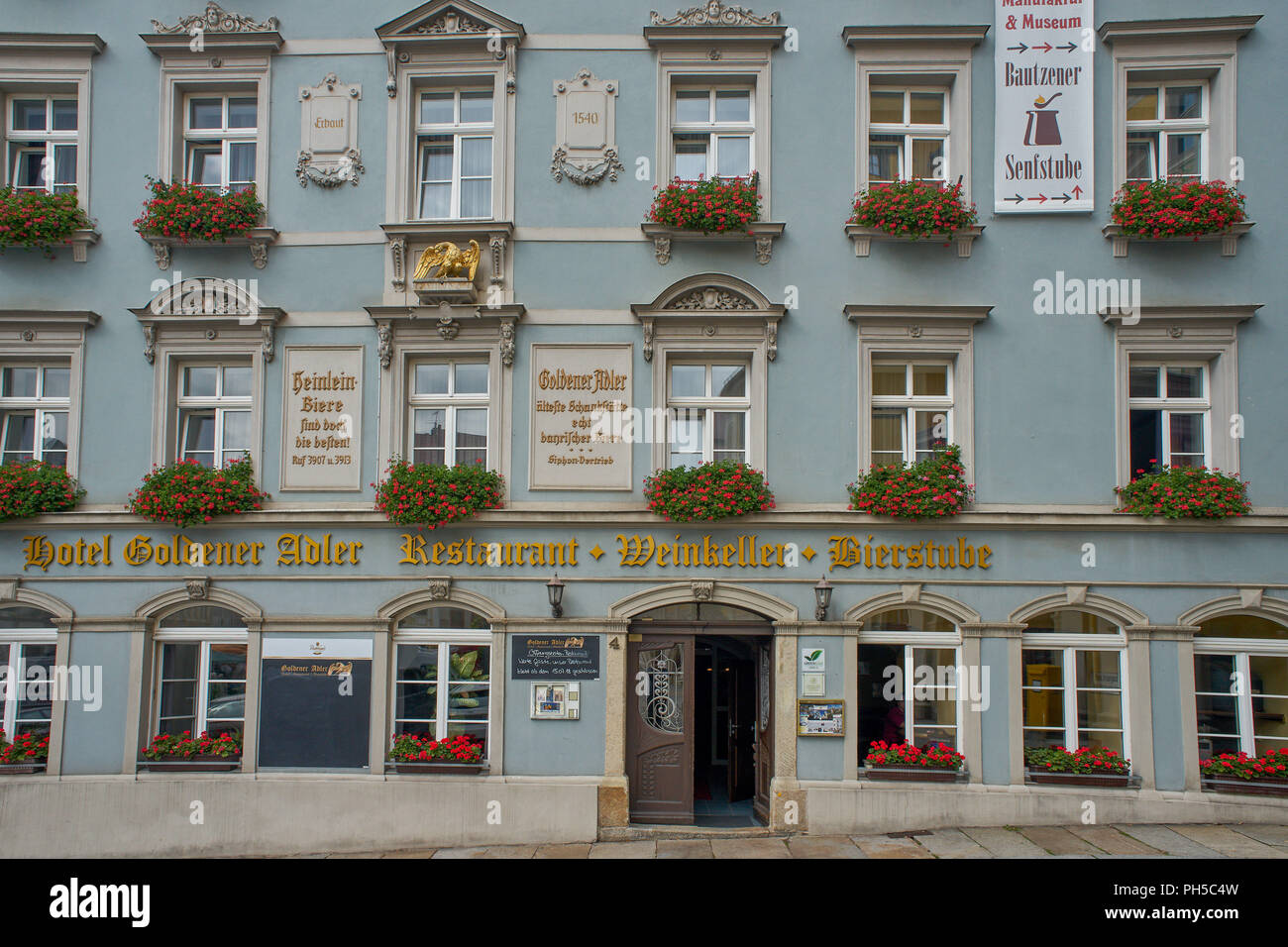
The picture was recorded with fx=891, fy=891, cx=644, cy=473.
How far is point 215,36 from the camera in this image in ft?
35.3

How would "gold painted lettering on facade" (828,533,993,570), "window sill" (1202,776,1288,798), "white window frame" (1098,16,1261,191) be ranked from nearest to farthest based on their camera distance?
"window sill" (1202,776,1288,798), "gold painted lettering on facade" (828,533,993,570), "white window frame" (1098,16,1261,191)

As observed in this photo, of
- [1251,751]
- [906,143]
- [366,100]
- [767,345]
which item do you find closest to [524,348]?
[767,345]

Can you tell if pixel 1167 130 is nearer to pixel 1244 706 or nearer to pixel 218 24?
pixel 1244 706

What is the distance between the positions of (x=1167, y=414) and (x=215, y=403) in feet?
37.2

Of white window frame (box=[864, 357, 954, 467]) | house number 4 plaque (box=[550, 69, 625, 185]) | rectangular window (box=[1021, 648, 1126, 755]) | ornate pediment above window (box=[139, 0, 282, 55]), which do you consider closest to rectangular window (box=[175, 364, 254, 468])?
ornate pediment above window (box=[139, 0, 282, 55])

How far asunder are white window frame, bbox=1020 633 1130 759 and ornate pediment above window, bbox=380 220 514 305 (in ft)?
24.2

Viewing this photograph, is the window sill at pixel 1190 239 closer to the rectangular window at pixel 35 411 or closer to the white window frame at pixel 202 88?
the white window frame at pixel 202 88

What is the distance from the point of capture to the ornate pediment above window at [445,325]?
34.1ft

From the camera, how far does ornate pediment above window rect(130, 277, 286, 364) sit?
10.6 metres

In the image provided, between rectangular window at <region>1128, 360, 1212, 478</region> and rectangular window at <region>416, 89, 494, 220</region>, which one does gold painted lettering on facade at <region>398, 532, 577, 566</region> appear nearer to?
rectangular window at <region>416, 89, 494, 220</region>

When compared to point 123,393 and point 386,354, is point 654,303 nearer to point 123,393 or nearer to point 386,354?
point 386,354

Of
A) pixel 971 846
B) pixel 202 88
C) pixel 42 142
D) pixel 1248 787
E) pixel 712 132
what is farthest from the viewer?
pixel 42 142

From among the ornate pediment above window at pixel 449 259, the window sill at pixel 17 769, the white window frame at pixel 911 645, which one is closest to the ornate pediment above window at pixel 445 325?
the ornate pediment above window at pixel 449 259


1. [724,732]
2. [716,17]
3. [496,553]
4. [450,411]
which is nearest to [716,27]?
[716,17]
